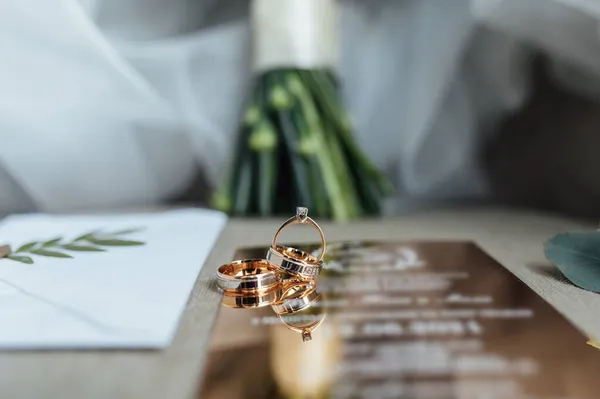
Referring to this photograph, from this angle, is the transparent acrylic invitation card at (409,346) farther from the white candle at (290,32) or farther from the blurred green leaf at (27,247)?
the white candle at (290,32)

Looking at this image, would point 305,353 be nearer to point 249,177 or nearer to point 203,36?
point 249,177

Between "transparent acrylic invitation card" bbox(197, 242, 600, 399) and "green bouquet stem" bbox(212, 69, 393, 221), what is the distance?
0.78 feet

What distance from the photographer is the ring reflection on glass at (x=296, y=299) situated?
1.16ft

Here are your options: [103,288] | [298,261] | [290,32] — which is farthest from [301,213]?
[290,32]

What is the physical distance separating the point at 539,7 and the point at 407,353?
508 millimetres

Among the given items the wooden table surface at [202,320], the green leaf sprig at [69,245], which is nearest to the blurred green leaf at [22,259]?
the green leaf sprig at [69,245]

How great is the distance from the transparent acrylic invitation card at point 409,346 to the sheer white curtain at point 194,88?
390 millimetres

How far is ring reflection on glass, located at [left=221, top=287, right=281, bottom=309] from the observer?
14.0 inches

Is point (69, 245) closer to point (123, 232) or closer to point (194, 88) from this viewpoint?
point (123, 232)

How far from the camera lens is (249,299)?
37 cm

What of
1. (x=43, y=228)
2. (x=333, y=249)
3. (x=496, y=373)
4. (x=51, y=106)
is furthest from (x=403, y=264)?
(x=51, y=106)

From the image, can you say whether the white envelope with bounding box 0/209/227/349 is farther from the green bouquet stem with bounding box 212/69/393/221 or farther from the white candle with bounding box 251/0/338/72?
the white candle with bounding box 251/0/338/72

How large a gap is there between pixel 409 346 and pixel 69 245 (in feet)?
1.07

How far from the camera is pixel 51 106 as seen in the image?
69cm
